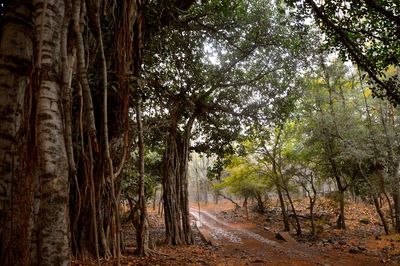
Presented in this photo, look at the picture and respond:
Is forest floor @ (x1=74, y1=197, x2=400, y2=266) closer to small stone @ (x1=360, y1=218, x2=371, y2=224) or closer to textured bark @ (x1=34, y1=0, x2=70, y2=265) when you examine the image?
small stone @ (x1=360, y1=218, x2=371, y2=224)

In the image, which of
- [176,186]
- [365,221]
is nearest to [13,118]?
[176,186]

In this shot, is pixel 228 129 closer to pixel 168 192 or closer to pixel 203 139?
pixel 203 139

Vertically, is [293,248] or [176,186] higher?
[176,186]

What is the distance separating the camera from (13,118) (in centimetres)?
312

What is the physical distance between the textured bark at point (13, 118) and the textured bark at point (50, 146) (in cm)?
29

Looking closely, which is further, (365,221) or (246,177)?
(246,177)

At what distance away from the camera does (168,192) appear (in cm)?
1091

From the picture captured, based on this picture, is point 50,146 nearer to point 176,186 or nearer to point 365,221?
point 176,186

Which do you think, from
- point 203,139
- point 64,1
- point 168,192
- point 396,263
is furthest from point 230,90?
point 64,1

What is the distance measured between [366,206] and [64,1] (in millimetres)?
24425

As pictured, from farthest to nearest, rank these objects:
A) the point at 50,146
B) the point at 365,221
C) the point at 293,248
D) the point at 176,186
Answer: the point at 365,221, the point at 293,248, the point at 176,186, the point at 50,146

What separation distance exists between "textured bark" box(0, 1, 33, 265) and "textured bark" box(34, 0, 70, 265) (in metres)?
0.29

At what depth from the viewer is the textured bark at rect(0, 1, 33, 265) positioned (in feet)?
8.48

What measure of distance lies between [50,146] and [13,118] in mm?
1135
